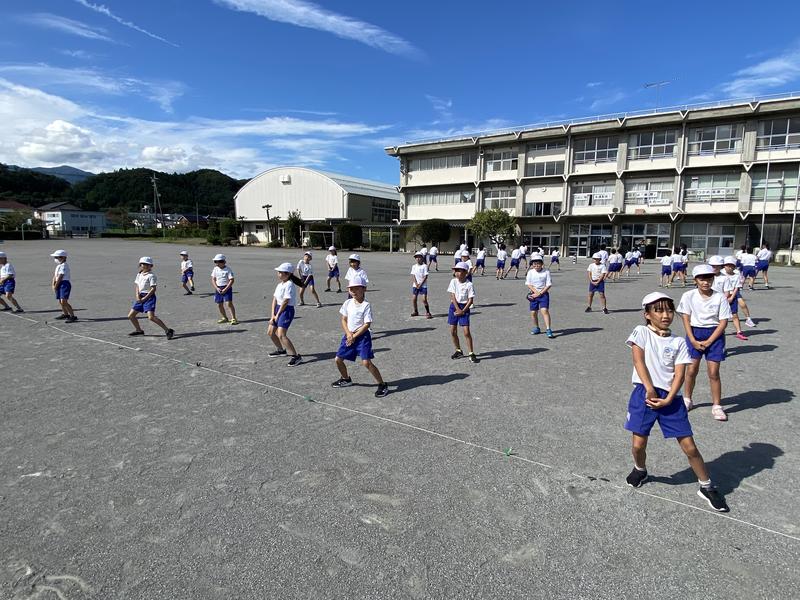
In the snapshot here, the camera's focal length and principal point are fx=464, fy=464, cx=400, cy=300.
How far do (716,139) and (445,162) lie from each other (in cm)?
2616

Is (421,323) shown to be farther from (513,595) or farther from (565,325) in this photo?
(513,595)

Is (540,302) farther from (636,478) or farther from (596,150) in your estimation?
(596,150)

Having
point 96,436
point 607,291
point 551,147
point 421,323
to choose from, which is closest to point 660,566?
point 96,436

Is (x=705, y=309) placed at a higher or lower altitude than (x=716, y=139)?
lower

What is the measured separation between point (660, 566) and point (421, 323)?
27.6 feet

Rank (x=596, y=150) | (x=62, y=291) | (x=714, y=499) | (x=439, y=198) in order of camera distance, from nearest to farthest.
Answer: (x=714, y=499), (x=62, y=291), (x=596, y=150), (x=439, y=198)

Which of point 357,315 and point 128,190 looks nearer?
point 357,315

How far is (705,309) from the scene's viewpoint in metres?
5.71

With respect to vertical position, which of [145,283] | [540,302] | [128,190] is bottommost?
[540,302]

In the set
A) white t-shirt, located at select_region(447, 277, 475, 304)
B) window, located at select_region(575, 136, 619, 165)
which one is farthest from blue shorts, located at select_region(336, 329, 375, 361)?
window, located at select_region(575, 136, 619, 165)

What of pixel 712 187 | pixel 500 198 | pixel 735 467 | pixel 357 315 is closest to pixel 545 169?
pixel 500 198

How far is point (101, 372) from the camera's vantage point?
6.96 m

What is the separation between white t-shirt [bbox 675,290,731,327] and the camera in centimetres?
559

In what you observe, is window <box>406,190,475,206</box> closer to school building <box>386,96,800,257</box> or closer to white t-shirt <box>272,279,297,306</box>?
school building <box>386,96,800,257</box>
